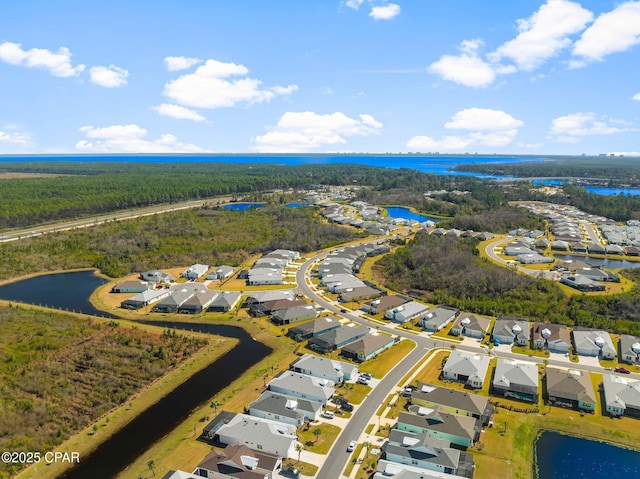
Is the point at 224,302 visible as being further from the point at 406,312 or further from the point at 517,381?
the point at 517,381

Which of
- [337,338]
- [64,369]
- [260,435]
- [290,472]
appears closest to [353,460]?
[290,472]

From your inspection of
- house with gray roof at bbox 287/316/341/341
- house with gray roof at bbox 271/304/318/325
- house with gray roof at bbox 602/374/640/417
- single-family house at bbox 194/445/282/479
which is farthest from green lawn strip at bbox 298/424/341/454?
house with gray roof at bbox 602/374/640/417

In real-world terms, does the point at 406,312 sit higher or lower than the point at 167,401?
higher

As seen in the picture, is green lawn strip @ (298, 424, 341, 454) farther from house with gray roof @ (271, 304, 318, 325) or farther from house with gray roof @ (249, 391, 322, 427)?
house with gray roof @ (271, 304, 318, 325)

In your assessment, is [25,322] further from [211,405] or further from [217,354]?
[211,405]

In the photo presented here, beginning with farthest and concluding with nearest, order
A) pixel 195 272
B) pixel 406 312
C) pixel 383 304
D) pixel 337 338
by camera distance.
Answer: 1. pixel 195 272
2. pixel 383 304
3. pixel 406 312
4. pixel 337 338
